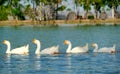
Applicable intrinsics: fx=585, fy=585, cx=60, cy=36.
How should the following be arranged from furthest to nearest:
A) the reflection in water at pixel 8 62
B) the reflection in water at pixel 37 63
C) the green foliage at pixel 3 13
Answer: the green foliage at pixel 3 13 < the reflection in water at pixel 37 63 < the reflection in water at pixel 8 62

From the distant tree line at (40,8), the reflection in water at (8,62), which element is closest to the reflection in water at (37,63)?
the reflection in water at (8,62)

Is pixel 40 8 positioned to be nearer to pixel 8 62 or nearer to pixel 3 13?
pixel 3 13

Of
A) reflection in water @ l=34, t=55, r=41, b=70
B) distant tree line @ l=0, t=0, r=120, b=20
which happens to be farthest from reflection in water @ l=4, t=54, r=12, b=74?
distant tree line @ l=0, t=0, r=120, b=20

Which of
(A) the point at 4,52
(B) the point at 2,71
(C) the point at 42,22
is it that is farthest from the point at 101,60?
(C) the point at 42,22

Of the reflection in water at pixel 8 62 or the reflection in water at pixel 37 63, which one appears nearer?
the reflection in water at pixel 8 62

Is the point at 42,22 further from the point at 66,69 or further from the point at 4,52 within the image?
Result: the point at 66,69

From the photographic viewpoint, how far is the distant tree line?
3789 inches

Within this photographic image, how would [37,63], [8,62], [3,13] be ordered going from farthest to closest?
[3,13] < [8,62] < [37,63]

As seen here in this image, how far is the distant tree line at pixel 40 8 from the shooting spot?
316 ft

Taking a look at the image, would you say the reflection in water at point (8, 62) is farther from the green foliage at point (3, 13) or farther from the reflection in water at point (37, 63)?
the green foliage at point (3, 13)

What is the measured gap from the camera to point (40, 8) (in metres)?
97.9

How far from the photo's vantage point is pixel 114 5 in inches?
3844

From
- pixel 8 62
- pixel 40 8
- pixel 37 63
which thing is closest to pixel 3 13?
pixel 40 8

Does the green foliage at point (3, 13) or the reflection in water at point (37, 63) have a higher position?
the reflection in water at point (37, 63)
